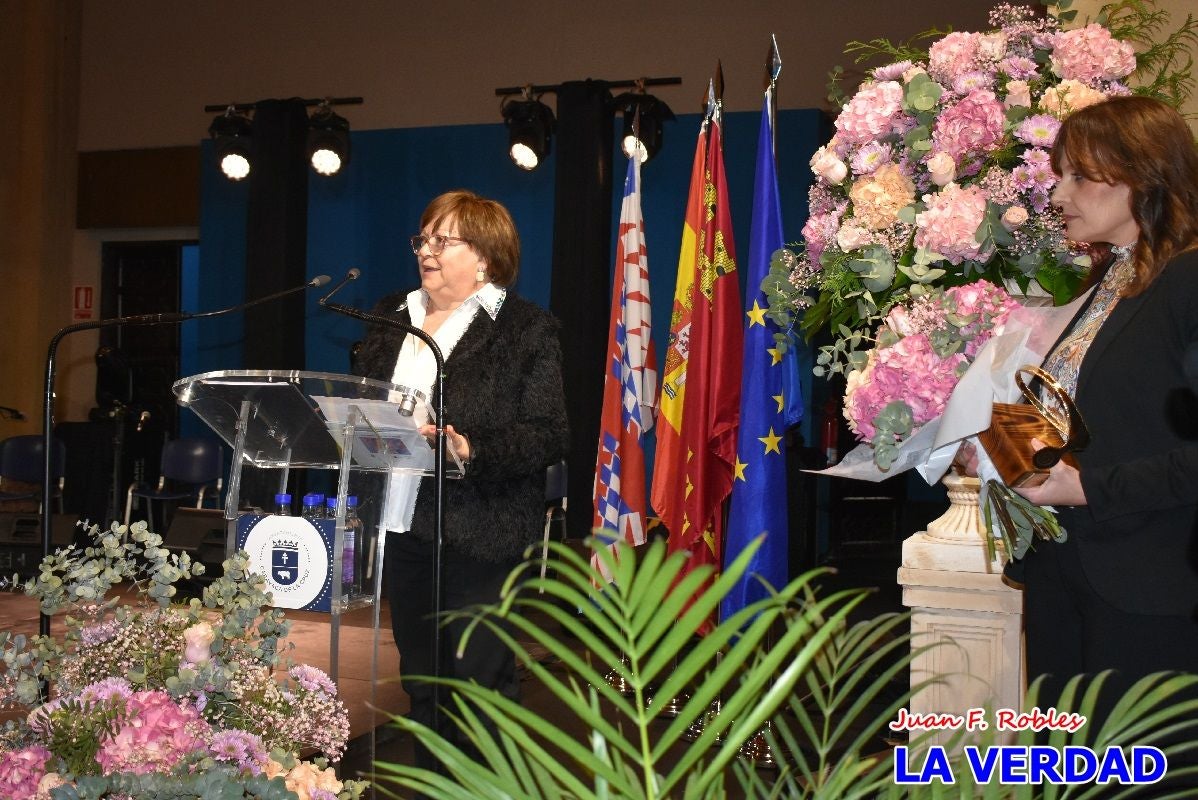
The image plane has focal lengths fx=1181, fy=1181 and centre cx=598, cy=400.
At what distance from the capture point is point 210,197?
9.10 metres

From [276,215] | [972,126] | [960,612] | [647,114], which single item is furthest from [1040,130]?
[276,215]

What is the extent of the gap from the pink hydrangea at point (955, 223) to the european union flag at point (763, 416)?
181 cm

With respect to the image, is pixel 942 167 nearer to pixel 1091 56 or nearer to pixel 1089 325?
pixel 1091 56

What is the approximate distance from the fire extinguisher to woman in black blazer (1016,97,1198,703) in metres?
5.67

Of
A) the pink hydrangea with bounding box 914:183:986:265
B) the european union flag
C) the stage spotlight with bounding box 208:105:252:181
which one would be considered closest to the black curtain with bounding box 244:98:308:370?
the stage spotlight with bounding box 208:105:252:181

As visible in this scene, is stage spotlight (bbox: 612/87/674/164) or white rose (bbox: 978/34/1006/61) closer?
white rose (bbox: 978/34/1006/61)

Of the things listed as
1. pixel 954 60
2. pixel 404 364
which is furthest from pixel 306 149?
pixel 954 60

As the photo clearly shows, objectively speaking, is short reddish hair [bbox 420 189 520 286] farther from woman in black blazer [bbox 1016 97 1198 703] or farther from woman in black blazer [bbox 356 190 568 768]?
woman in black blazer [bbox 1016 97 1198 703]

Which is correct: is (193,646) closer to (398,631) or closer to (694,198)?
(398,631)

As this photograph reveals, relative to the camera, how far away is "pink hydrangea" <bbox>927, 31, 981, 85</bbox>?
7.18 ft

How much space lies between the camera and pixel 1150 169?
1.62 meters

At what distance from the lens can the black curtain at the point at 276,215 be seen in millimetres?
8141

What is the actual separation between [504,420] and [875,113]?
3.20 feet

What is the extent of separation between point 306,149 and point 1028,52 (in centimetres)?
633
